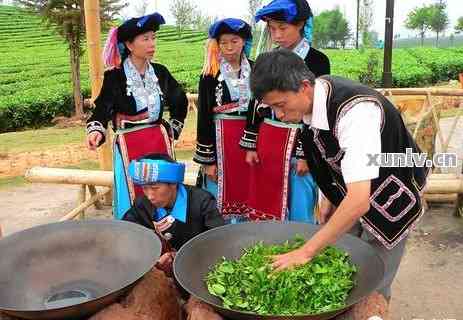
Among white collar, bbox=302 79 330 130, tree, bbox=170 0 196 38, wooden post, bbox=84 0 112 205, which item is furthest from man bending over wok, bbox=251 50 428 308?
tree, bbox=170 0 196 38

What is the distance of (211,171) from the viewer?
3262 millimetres

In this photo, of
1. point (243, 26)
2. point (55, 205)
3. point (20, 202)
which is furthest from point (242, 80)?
point (20, 202)

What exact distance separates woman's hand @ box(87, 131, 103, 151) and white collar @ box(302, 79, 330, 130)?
159cm

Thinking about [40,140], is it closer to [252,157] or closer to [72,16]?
[72,16]

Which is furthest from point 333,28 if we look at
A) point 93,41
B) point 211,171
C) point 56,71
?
point 211,171

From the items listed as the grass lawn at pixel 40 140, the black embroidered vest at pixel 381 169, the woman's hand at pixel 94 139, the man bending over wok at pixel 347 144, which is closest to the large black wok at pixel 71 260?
the man bending over wok at pixel 347 144

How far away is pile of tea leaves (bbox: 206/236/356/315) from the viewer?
162 cm

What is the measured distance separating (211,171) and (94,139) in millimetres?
739

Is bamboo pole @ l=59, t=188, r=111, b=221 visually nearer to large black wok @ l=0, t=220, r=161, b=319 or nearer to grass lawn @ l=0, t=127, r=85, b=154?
large black wok @ l=0, t=220, r=161, b=319

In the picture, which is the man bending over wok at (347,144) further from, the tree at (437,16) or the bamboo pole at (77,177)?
the tree at (437,16)

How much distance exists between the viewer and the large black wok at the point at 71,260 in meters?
1.89

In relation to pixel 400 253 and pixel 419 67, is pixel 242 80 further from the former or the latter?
pixel 419 67

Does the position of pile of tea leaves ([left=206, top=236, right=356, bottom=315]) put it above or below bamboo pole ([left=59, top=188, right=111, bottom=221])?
above

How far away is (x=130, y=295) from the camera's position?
5.91ft
